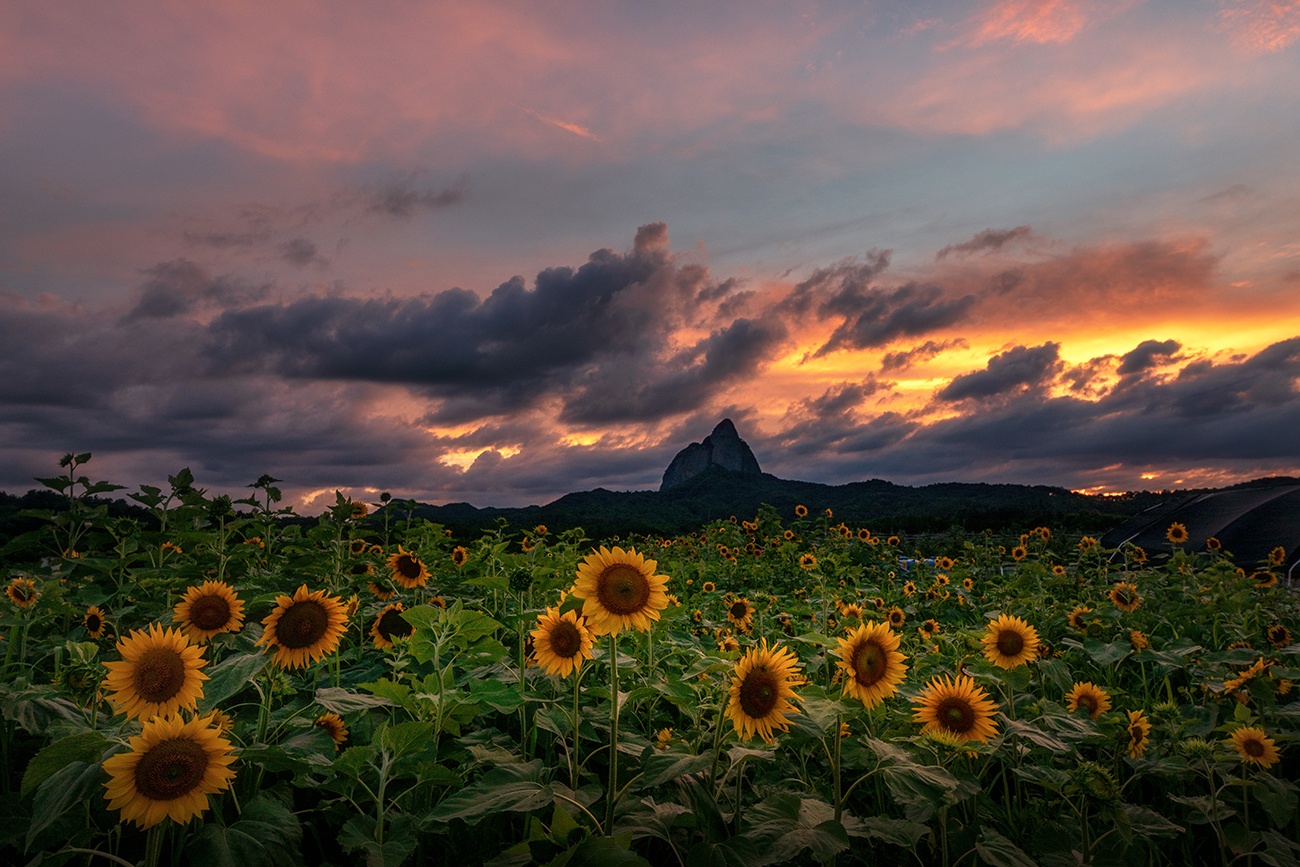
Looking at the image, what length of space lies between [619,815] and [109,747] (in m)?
1.48

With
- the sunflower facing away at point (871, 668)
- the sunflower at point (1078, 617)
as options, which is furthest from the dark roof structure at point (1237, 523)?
the sunflower facing away at point (871, 668)

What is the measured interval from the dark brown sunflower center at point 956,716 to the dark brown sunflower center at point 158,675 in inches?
114

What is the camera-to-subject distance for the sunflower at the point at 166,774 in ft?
5.89

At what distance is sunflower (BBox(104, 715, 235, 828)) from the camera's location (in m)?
1.79

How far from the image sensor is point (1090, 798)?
9.55 ft

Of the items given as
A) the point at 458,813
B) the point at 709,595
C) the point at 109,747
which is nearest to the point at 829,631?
the point at 709,595

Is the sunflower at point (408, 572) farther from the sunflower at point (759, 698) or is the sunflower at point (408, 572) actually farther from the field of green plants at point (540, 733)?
the sunflower at point (759, 698)

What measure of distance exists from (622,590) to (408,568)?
264 cm

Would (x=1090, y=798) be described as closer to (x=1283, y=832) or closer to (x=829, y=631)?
(x=1283, y=832)

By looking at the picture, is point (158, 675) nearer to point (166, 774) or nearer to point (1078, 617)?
point (166, 774)

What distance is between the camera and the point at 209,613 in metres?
2.95

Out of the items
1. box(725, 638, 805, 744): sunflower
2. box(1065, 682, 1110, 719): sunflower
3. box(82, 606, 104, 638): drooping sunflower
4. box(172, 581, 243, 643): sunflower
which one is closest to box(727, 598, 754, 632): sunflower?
box(1065, 682, 1110, 719): sunflower

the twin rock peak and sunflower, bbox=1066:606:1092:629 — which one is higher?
the twin rock peak

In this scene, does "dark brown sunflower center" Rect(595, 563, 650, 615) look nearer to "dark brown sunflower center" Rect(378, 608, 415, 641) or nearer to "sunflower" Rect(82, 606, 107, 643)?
"dark brown sunflower center" Rect(378, 608, 415, 641)
